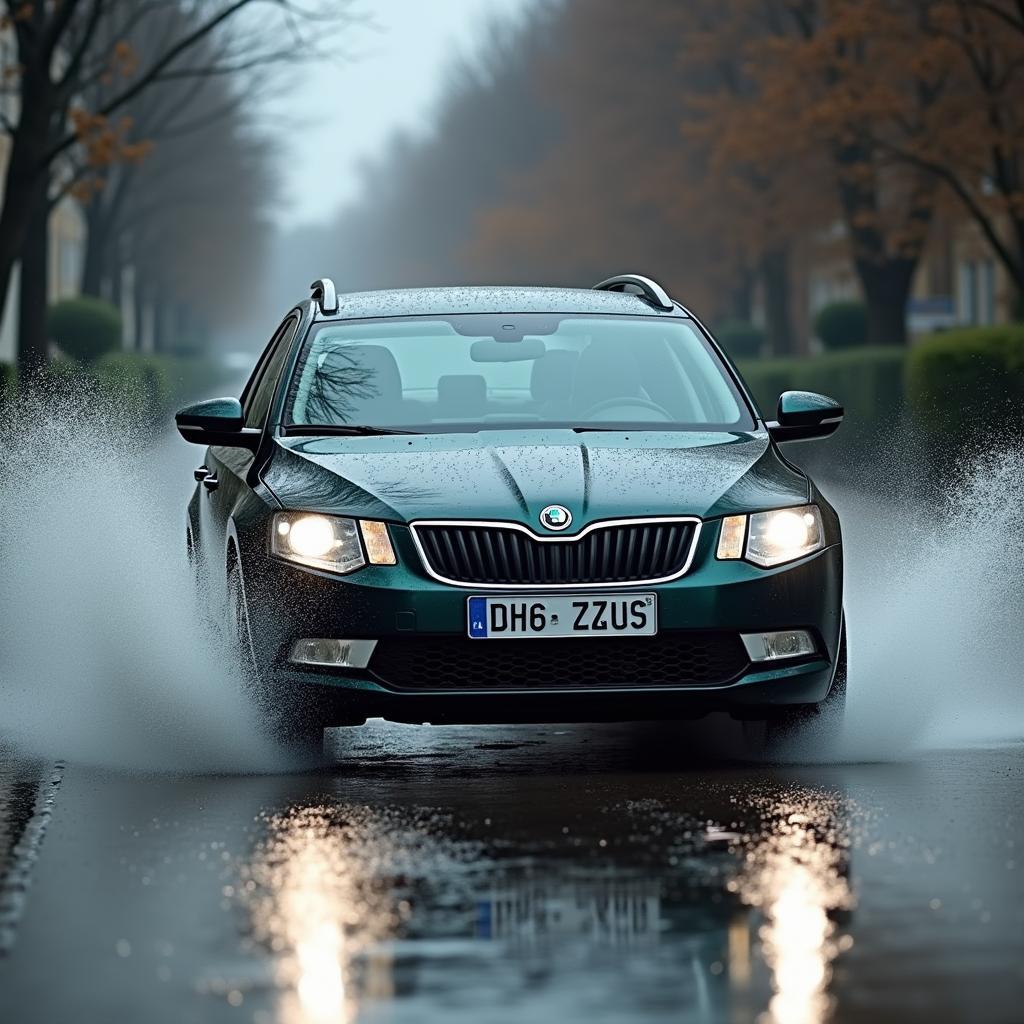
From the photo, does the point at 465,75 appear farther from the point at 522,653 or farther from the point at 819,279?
the point at 522,653

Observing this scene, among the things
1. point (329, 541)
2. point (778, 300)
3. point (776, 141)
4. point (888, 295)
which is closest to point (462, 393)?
point (329, 541)

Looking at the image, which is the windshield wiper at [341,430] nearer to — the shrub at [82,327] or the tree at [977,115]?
the tree at [977,115]

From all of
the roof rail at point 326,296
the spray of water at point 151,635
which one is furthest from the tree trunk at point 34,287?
the roof rail at point 326,296

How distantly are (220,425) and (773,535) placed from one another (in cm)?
206

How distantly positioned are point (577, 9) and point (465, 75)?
4071cm

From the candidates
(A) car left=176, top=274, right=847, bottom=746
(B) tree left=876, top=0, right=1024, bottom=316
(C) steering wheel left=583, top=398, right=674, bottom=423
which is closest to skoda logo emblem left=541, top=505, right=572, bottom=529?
(A) car left=176, top=274, right=847, bottom=746

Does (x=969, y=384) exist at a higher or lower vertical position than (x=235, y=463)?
higher

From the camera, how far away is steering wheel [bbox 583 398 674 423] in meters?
9.51

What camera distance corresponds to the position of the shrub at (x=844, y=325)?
2029 inches

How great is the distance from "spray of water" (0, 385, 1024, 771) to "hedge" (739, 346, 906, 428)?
52.4ft

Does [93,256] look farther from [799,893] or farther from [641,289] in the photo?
[799,893]

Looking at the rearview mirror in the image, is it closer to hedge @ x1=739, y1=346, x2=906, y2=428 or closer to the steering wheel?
the steering wheel

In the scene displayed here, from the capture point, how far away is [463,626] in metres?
8.09

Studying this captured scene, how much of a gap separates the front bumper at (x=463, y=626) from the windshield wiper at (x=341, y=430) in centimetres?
81
